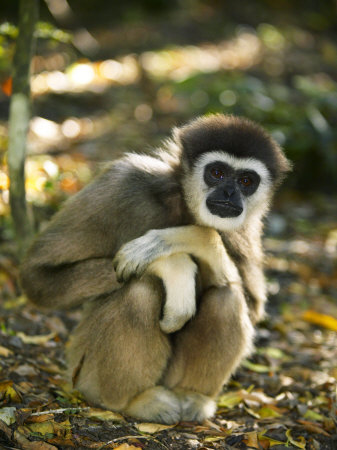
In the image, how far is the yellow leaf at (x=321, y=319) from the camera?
26.3 ft

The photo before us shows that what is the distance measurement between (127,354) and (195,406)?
0.94 meters

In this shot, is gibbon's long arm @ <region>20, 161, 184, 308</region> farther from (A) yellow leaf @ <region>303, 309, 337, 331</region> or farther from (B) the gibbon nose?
(A) yellow leaf @ <region>303, 309, 337, 331</region>

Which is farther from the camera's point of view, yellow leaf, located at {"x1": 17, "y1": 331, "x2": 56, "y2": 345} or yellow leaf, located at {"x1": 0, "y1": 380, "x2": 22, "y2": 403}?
yellow leaf, located at {"x1": 17, "y1": 331, "x2": 56, "y2": 345}

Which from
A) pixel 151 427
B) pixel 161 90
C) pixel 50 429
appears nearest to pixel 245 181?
pixel 151 427

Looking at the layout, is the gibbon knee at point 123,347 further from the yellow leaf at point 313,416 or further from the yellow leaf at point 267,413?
the yellow leaf at point 313,416

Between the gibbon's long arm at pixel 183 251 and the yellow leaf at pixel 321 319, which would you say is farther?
the yellow leaf at pixel 321 319

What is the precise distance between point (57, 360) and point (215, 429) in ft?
6.18

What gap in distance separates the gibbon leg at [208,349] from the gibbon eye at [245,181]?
97 cm

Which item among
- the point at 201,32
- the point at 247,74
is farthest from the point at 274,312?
the point at 201,32

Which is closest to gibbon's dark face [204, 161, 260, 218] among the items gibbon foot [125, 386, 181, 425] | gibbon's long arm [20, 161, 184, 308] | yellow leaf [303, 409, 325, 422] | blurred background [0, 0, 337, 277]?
gibbon's long arm [20, 161, 184, 308]

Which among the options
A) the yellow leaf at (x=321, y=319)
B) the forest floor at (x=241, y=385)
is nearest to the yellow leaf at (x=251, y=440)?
the forest floor at (x=241, y=385)

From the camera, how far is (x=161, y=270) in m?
5.27

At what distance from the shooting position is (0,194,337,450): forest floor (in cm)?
485

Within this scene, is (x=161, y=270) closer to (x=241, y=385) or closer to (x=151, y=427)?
(x=151, y=427)
